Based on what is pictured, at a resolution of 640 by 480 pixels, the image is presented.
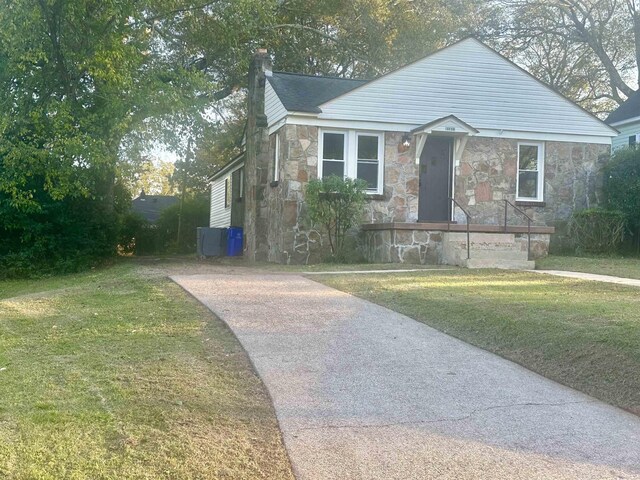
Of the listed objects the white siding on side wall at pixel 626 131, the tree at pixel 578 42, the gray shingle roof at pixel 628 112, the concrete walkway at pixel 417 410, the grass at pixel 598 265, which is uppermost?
the tree at pixel 578 42

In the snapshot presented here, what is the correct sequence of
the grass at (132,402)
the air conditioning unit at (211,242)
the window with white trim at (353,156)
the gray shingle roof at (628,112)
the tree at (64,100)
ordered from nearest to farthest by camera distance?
the grass at (132,402) → the tree at (64,100) → the window with white trim at (353,156) → the air conditioning unit at (211,242) → the gray shingle roof at (628,112)

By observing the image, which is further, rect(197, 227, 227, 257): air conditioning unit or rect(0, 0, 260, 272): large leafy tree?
rect(197, 227, 227, 257): air conditioning unit

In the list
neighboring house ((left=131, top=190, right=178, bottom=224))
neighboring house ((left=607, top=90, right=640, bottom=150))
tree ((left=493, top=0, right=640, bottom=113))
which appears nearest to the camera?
neighboring house ((left=607, top=90, right=640, bottom=150))

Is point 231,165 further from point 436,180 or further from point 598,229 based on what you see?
point 598,229

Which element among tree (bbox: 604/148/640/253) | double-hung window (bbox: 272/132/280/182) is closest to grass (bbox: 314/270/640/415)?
double-hung window (bbox: 272/132/280/182)

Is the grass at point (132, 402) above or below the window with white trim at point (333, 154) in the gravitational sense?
below

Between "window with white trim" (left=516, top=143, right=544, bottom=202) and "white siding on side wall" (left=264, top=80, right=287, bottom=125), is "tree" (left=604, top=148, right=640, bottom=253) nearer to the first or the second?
"window with white trim" (left=516, top=143, right=544, bottom=202)

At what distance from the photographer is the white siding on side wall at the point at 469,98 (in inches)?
648

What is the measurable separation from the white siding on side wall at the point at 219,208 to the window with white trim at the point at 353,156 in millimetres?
8067

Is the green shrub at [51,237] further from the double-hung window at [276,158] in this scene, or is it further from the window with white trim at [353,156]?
the window with white trim at [353,156]

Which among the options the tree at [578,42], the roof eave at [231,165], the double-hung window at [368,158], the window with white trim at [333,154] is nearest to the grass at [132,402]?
the window with white trim at [333,154]

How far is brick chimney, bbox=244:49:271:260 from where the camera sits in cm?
1669

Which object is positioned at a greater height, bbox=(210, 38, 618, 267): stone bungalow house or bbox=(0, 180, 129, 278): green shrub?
bbox=(210, 38, 618, 267): stone bungalow house

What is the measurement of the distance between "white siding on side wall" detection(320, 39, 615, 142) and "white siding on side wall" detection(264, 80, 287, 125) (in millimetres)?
1396
